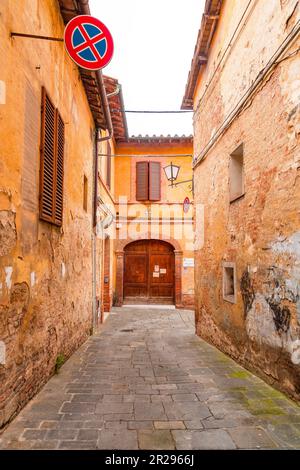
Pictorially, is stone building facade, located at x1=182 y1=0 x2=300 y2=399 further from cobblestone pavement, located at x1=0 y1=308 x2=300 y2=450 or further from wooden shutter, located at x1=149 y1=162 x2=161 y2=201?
wooden shutter, located at x1=149 y1=162 x2=161 y2=201

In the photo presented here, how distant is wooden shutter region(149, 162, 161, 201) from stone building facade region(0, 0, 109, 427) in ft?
25.0

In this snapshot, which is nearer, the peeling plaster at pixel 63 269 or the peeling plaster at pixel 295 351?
the peeling plaster at pixel 295 351

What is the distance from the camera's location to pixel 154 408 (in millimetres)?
3699

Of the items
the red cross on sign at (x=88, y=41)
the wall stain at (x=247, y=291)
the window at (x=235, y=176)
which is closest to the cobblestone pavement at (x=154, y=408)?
the wall stain at (x=247, y=291)

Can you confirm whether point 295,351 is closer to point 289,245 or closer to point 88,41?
point 289,245

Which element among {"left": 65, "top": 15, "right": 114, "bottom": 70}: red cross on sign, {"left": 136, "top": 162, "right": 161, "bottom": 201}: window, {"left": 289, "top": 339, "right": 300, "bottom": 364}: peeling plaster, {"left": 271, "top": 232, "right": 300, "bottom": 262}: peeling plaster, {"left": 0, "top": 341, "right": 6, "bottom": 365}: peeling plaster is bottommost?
{"left": 289, "top": 339, "right": 300, "bottom": 364}: peeling plaster

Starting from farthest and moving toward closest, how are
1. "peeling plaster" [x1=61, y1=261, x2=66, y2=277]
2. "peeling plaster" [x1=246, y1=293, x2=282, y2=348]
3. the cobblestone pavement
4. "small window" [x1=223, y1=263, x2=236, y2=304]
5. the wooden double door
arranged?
the wooden double door < "small window" [x1=223, y1=263, x2=236, y2=304] < "peeling plaster" [x1=61, y1=261, x2=66, y2=277] < "peeling plaster" [x1=246, y1=293, x2=282, y2=348] < the cobblestone pavement

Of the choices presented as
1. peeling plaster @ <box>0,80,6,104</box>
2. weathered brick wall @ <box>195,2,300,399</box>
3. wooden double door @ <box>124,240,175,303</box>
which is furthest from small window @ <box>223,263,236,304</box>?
wooden double door @ <box>124,240,175,303</box>

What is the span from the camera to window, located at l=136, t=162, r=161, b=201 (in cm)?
1430

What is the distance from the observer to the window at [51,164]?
13.8 feet

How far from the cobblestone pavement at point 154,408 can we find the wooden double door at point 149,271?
319 inches

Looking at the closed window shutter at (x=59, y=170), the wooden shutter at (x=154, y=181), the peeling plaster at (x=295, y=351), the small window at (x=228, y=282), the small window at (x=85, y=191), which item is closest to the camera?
the peeling plaster at (x=295, y=351)

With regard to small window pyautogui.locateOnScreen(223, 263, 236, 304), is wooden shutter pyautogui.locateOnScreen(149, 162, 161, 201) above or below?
above

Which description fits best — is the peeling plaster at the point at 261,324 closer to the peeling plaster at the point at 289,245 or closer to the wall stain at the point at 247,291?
the wall stain at the point at 247,291
